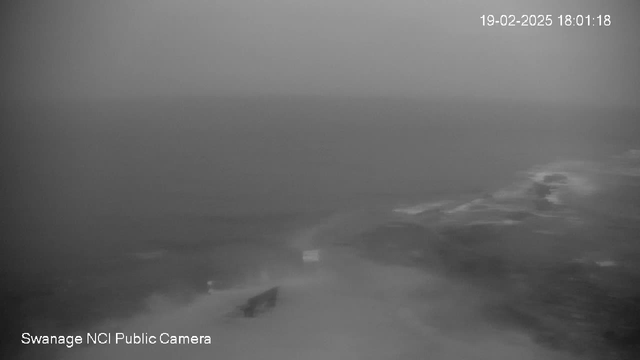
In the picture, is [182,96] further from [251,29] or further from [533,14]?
[533,14]

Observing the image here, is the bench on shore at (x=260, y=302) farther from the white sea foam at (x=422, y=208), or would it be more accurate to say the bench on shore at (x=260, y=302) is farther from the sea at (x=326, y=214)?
the white sea foam at (x=422, y=208)

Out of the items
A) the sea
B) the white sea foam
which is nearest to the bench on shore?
the sea

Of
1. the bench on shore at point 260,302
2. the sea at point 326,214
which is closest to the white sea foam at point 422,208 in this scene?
the sea at point 326,214

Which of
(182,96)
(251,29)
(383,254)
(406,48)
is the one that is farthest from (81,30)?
(383,254)

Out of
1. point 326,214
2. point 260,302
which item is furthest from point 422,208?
point 260,302

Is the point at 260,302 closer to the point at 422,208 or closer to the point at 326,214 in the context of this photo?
the point at 326,214

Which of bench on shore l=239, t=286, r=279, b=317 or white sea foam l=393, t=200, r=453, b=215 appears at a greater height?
white sea foam l=393, t=200, r=453, b=215

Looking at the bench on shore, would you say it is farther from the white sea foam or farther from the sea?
the white sea foam
